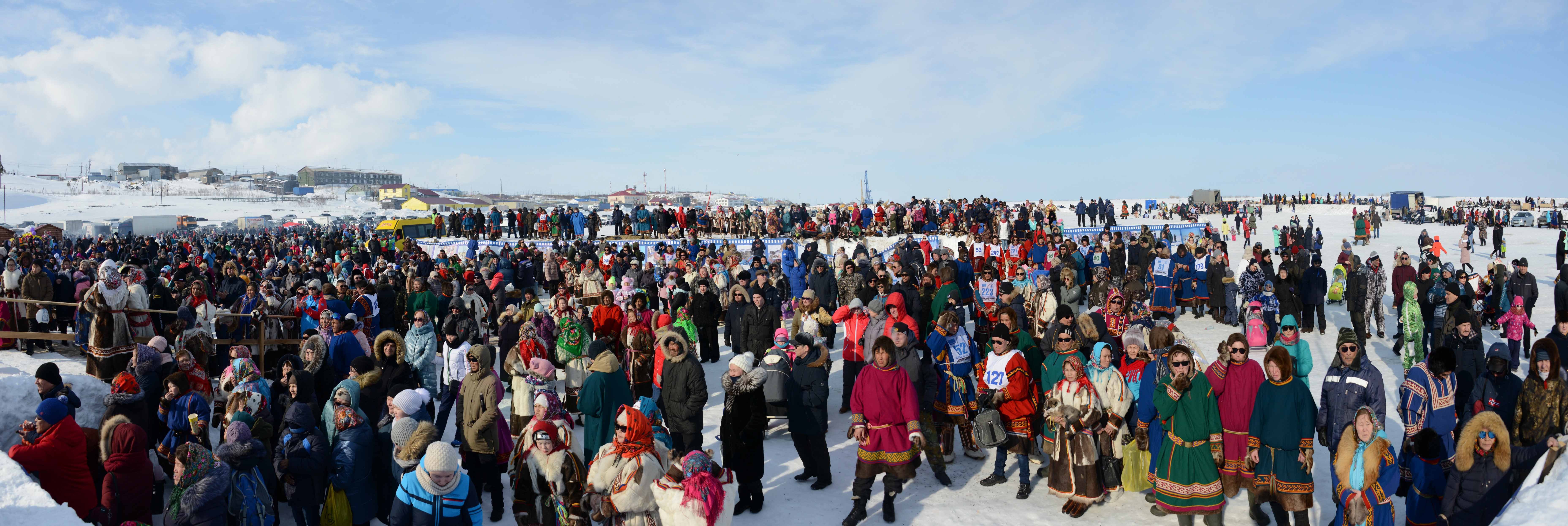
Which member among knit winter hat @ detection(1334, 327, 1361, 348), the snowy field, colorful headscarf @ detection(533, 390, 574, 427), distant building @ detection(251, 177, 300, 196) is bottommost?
the snowy field

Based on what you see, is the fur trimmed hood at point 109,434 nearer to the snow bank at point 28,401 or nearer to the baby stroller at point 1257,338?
the snow bank at point 28,401

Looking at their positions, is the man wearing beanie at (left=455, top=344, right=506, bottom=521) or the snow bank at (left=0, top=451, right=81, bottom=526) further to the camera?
the man wearing beanie at (left=455, top=344, right=506, bottom=521)

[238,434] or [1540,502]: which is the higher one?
[238,434]

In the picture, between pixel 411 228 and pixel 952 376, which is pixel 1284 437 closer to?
pixel 952 376

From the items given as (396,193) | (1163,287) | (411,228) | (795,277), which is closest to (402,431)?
(795,277)

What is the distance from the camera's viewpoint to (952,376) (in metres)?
7.12

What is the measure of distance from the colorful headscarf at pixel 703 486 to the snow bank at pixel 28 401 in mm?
5171

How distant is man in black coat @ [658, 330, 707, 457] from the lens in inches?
253

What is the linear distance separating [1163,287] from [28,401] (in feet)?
45.7

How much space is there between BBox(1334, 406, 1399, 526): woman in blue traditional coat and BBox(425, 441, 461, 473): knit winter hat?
205 inches

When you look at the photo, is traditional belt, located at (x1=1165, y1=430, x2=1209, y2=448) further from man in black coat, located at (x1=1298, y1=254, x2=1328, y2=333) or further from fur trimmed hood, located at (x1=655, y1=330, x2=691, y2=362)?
man in black coat, located at (x1=1298, y1=254, x2=1328, y2=333)

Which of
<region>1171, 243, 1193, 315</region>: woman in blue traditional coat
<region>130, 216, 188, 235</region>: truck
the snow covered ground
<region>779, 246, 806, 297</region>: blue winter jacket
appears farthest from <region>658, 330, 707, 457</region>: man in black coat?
the snow covered ground

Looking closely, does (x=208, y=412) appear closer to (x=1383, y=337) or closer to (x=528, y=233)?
(x=1383, y=337)

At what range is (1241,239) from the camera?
3153cm
